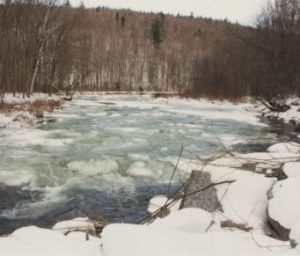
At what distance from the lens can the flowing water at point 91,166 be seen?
25.3 ft

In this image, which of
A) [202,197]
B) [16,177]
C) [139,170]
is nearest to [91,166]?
[139,170]

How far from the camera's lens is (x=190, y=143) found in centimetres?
1506

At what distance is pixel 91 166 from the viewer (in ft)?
35.5

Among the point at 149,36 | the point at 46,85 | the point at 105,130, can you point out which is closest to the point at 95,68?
the point at 149,36

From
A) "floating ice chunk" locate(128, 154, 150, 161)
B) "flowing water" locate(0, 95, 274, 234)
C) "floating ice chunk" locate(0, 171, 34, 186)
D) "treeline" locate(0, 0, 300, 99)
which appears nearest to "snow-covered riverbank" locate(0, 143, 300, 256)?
"flowing water" locate(0, 95, 274, 234)

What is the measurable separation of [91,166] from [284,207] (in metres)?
6.87

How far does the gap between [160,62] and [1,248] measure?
77353mm

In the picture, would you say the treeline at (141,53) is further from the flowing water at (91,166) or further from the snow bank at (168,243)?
the snow bank at (168,243)

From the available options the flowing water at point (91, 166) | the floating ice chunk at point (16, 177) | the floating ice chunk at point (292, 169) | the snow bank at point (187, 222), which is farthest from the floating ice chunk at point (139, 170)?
the snow bank at point (187, 222)

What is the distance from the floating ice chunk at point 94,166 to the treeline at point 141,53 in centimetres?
1595

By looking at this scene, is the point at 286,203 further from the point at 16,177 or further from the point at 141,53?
the point at 141,53

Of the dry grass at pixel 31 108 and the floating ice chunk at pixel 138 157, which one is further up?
the dry grass at pixel 31 108

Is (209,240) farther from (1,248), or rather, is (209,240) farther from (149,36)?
(149,36)

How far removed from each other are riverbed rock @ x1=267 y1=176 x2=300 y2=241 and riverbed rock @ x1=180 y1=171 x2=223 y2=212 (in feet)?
2.61
